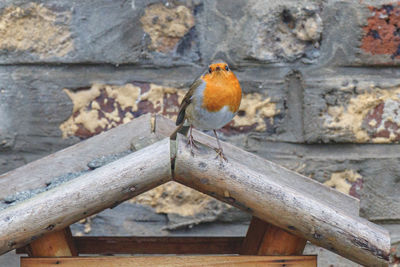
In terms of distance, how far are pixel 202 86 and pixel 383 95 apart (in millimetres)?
817

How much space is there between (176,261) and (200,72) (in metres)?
0.85

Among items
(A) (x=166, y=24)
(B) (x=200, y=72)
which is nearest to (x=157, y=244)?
(B) (x=200, y=72)

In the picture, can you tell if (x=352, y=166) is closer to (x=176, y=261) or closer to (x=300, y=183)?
(x=300, y=183)

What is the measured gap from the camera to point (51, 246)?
118 cm

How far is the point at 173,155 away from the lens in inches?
43.7

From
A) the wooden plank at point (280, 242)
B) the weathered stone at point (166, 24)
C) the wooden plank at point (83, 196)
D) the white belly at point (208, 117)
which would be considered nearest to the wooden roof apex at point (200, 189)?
the wooden plank at point (83, 196)

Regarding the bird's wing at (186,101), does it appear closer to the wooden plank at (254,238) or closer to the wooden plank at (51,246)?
the wooden plank at (254,238)

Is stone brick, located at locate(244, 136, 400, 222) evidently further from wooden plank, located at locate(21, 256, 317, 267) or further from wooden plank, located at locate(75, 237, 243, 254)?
wooden plank, located at locate(21, 256, 317, 267)

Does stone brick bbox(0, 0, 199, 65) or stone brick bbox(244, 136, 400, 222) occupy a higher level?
stone brick bbox(0, 0, 199, 65)

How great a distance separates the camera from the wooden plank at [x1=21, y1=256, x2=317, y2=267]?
3.84 ft

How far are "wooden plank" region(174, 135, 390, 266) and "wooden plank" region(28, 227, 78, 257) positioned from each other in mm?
309

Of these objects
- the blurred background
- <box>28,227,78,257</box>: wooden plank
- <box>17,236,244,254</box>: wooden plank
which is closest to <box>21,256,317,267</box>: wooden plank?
<box>28,227,78,257</box>: wooden plank

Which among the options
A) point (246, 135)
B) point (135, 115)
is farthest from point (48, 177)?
point (246, 135)

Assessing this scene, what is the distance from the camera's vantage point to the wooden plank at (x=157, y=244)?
1486 millimetres
